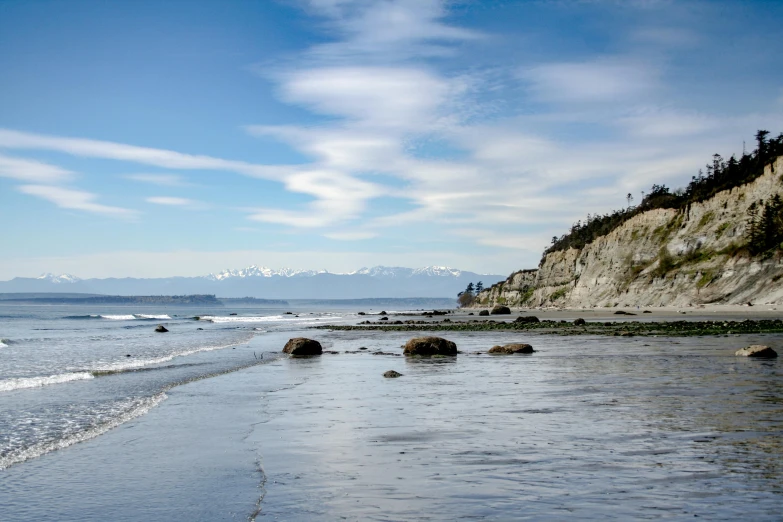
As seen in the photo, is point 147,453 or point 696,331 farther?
point 696,331

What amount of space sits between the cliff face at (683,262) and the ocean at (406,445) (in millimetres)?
60279

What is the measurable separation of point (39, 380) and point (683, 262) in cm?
8811

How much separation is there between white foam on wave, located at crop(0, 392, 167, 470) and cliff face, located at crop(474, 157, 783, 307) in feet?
234

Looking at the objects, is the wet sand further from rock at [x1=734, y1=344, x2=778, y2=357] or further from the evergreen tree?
the evergreen tree

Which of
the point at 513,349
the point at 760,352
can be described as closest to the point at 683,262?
the point at 513,349

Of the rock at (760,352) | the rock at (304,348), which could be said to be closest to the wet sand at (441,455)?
the rock at (760,352)

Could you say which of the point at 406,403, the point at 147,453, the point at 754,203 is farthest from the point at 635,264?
the point at 147,453

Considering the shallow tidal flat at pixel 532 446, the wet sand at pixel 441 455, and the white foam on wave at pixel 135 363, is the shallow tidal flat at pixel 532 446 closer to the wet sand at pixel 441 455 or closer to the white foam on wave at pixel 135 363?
the wet sand at pixel 441 455

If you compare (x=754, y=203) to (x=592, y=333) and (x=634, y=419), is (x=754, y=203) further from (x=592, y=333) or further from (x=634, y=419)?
(x=634, y=419)

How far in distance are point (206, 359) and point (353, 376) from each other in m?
13.3

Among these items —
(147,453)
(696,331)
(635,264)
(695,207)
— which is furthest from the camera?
(635,264)

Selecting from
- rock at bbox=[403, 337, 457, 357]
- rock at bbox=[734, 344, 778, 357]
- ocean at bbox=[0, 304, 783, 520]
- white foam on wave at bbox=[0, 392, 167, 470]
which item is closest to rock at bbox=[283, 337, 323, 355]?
rock at bbox=[403, 337, 457, 357]

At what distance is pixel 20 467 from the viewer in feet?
35.8

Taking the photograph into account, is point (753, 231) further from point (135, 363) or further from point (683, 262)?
point (135, 363)
